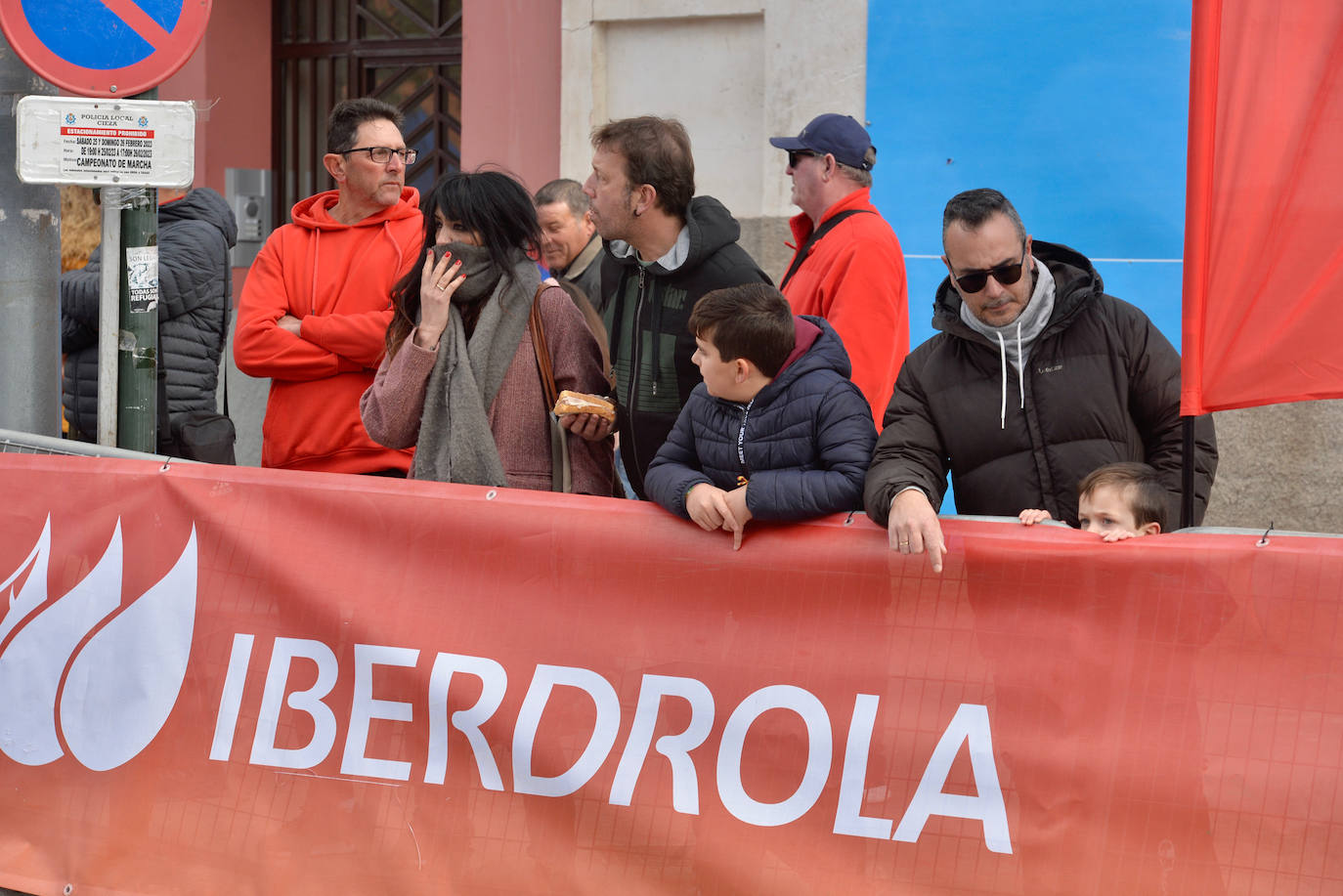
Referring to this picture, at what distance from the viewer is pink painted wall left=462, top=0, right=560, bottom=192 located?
872 centimetres

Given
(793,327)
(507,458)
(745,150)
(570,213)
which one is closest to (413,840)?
(507,458)

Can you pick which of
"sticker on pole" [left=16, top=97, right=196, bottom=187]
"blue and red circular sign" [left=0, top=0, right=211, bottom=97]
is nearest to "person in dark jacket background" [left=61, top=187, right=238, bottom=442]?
"sticker on pole" [left=16, top=97, right=196, bottom=187]

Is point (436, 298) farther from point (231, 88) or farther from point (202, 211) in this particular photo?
point (231, 88)

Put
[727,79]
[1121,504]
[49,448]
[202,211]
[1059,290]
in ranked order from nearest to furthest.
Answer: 1. [1121,504]
2. [1059,290]
3. [49,448]
4. [202,211]
5. [727,79]

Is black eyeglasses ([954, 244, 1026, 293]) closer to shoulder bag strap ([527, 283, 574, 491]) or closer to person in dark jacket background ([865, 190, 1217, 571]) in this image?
person in dark jacket background ([865, 190, 1217, 571])

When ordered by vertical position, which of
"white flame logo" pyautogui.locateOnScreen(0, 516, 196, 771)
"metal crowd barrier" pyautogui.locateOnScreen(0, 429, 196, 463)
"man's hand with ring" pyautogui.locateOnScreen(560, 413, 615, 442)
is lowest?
"white flame logo" pyautogui.locateOnScreen(0, 516, 196, 771)

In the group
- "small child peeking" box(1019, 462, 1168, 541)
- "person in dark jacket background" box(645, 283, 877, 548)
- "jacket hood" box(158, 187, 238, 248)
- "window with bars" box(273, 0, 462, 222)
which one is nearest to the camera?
"small child peeking" box(1019, 462, 1168, 541)

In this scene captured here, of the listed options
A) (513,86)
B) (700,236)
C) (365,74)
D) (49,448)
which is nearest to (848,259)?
(700,236)

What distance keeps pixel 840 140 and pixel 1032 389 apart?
1774 mm

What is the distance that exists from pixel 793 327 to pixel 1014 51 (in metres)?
4.41

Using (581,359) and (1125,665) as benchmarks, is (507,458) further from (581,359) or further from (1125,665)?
(1125,665)

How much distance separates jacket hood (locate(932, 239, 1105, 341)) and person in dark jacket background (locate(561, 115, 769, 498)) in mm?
754

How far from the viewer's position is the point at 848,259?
15.4 ft

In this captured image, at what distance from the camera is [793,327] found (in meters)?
3.62
